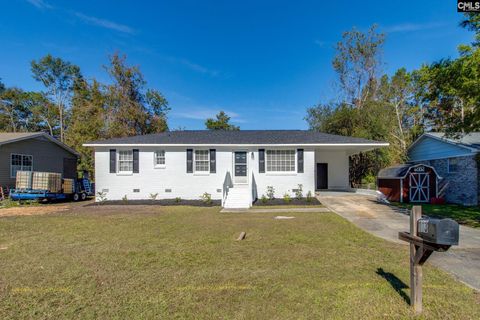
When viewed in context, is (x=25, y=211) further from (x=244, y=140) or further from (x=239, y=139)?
(x=244, y=140)

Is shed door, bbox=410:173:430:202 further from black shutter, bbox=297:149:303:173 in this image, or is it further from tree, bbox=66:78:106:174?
tree, bbox=66:78:106:174

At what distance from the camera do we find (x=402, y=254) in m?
5.05

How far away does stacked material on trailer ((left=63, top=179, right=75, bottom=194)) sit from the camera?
15.9m

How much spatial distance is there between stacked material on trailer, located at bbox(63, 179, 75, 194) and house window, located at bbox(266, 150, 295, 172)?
13177mm

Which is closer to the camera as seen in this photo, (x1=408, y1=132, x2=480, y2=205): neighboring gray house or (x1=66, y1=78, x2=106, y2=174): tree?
(x1=408, y1=132, x2=480, y2=205): neighboring gray house

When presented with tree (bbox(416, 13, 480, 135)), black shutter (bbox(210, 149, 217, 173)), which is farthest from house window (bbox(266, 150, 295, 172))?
tree (bbox(416, 13, 480, 135))

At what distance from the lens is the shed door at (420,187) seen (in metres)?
14.0

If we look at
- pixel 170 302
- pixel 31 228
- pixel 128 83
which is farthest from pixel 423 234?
pixel 128 83

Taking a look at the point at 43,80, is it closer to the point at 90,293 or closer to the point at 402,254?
the point at 90,293

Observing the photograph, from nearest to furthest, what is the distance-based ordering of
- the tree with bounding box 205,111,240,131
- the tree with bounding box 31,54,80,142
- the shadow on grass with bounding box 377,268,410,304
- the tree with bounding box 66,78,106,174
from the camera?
the shadow on grass with bounding box 377,268,410,304, the tree with bounding box 66,78,106,174, the tree with bounding box 31,54,80,142, the tree with bounding box 205,111,240,131

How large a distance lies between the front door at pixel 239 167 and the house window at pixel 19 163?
15022 mm

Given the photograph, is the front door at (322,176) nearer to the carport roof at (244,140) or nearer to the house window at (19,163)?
the carport roof at (244,140)

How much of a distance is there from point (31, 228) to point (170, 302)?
7.31m

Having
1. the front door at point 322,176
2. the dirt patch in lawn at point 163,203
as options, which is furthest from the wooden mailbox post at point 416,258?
the front door at point 322,176
